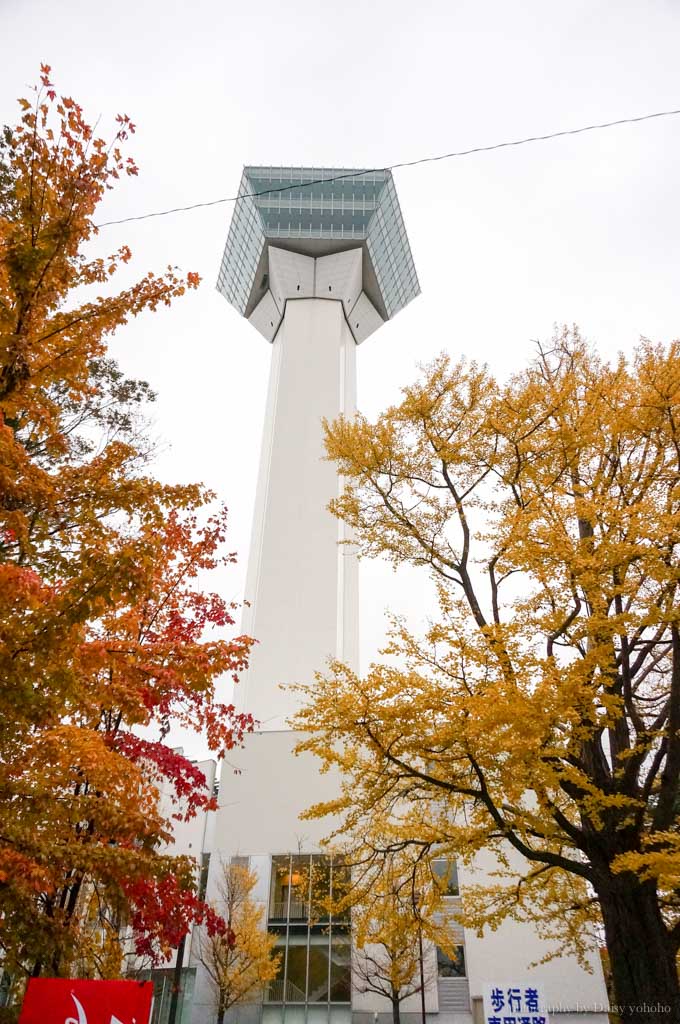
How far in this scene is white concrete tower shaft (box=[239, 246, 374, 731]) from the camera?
1587 inches

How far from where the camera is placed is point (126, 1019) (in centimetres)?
436

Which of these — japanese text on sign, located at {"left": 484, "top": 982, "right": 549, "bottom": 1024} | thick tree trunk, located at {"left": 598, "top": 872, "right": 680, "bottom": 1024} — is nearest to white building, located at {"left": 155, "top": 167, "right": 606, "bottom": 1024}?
japanese text on sign, located at {"left": 484, "top": 982, "right": 549, "bottom": 1024}

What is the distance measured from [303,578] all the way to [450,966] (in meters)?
23.0

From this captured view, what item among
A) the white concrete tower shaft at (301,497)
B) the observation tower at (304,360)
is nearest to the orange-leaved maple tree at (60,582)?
the white concrete tower shaft at (301,497)

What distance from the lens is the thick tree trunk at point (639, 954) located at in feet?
25.0

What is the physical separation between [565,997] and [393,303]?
52.0 m

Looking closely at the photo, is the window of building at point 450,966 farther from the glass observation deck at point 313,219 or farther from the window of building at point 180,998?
the glass observation deck at point 313,219

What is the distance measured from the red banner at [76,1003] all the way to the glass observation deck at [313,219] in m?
55.2

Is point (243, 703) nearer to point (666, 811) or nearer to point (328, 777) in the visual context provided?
point (328, 777)

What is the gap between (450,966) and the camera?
24375 millimetres

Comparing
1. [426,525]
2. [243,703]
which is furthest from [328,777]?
[426,525]

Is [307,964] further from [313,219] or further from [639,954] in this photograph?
[313,219]

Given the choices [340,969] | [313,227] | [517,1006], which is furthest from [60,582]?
[313,227]

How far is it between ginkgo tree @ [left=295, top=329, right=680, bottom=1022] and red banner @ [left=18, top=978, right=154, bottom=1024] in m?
4.01
